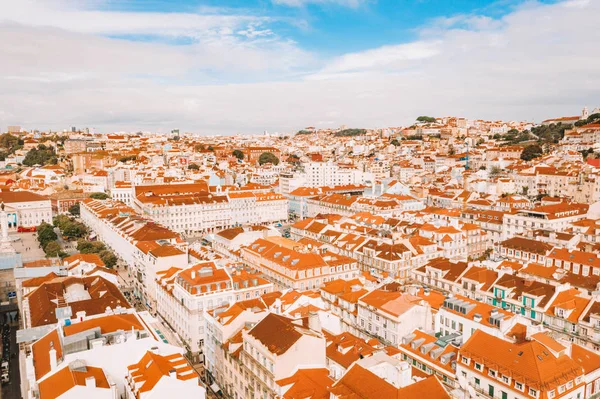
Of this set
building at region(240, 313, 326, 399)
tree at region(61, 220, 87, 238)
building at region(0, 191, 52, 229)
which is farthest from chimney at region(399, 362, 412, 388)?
building at region(0, 191, 52, 229)

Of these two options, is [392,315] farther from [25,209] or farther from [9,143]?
[9,143]

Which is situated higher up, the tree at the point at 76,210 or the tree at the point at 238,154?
the tree at the point at 238,154

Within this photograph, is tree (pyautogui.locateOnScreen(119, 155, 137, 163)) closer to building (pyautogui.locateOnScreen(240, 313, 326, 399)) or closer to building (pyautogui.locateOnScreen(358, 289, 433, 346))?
building (pyautogui.locateOnScreen(358, 289, 433, 346))

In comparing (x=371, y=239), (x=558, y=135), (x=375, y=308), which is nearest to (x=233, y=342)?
(x=375, y=308)

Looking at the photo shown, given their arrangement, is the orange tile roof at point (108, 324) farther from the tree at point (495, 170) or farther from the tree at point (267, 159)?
the tree at point (267, 159)

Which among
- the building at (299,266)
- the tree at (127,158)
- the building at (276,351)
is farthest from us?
the tree at (127,158)

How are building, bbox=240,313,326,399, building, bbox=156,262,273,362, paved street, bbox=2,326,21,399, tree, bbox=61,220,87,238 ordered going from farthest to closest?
tree, bbox=61,220,87,238 < building, bbox=156,262,273,362 < paved street, bbox=2,326,21,399 < building, bbox=240,313,326,399

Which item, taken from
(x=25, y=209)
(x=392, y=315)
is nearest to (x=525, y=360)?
(x=392, y=315)

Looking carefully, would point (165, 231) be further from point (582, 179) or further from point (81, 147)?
point (81, 147)

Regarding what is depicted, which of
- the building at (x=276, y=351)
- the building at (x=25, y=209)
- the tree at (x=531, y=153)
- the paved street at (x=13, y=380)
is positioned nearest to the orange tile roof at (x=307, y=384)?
the building at (x=276, y=351)

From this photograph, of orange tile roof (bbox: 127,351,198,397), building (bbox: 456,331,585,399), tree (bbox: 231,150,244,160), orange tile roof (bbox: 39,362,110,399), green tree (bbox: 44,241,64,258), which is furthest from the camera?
tree (bbox: 231,150,244,160)

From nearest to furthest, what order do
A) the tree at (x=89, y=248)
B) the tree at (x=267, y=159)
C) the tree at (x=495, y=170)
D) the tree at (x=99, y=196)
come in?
the tree at (x=89, y=248), the tree at (x=99, y=196), the tree at (x=495, y=170), the tree at (x=267, y=159)

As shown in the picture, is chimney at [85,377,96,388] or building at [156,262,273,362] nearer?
chimney at [85,377,96,388]

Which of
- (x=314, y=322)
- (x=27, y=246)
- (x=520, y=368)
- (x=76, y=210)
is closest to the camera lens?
(x=520, y=368)
